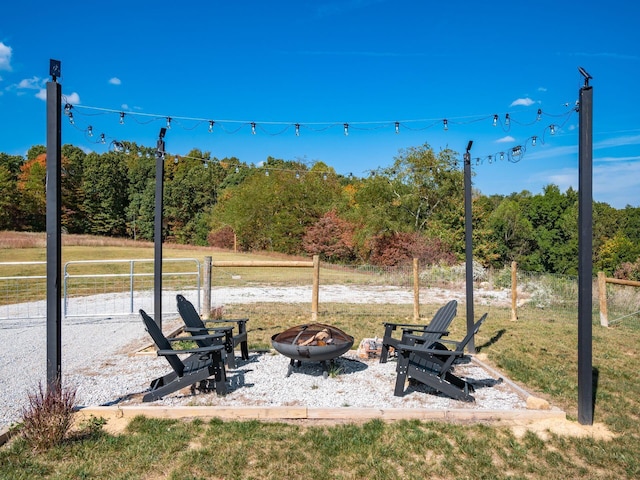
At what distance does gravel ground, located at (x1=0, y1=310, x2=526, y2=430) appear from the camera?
459 cm

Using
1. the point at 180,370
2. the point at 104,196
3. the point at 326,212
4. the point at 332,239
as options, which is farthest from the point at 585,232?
the point at 104,196

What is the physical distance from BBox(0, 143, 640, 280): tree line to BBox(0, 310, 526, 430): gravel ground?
38.4 feet

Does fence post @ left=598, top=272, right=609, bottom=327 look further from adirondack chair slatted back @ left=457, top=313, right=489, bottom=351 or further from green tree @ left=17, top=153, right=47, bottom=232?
green tree @ left=17, top=153, right=47, bottom=232

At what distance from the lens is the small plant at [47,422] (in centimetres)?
348

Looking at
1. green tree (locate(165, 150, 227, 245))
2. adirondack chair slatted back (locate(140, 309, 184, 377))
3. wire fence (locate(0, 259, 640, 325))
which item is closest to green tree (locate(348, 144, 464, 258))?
wire fence (locate(0, 259, 640, 325))

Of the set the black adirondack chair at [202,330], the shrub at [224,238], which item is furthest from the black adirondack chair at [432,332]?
the shrub at [224,238]

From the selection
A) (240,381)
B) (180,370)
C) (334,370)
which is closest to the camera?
(180,370)

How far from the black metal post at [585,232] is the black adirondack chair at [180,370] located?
336cm

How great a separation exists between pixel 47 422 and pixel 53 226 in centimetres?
156

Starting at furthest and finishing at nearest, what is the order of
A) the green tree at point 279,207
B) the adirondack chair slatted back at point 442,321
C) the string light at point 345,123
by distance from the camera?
the green tree at point 279,207 < the string light at point 345,123 < the adirondack chair slatted back at point 442,321

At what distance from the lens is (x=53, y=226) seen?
3.90m

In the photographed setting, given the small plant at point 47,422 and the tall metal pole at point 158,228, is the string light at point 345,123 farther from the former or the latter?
the small plant at point 47,422

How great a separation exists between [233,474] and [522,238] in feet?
126

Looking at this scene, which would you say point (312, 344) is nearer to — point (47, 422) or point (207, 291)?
point (47, 422)
